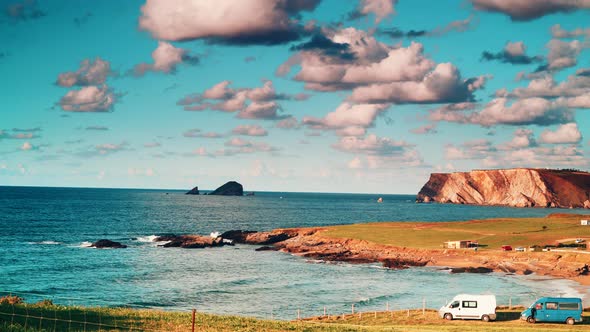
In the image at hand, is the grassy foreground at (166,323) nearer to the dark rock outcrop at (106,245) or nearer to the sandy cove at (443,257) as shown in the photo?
the sandy cove at (443,257)

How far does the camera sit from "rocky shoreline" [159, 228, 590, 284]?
83.4 m

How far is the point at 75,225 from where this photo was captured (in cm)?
15700

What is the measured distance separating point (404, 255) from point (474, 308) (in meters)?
49.9

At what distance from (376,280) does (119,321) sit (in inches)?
1893

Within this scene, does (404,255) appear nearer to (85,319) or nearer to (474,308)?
(474,308)

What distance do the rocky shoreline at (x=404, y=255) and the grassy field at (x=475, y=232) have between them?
4.26m

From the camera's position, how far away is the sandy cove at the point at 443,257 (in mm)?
82688

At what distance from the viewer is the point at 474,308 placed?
47.9 m

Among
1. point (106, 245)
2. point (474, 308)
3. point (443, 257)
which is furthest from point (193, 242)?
point (474, 308)

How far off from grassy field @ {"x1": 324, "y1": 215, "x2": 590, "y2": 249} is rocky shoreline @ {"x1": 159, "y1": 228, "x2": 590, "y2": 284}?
4256mm

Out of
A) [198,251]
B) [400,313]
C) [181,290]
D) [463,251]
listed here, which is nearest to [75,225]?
[198,251]

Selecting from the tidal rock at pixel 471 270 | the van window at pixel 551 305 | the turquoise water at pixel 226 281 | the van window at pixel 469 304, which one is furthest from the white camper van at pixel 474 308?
the tidal rock at pixel 471 270

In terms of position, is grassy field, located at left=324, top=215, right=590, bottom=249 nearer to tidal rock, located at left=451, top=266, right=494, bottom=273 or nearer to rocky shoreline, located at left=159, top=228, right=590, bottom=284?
rocky shoreline, located at left=159, top=228, right=590, bottom=284

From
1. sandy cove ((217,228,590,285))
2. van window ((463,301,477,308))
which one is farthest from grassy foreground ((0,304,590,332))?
sandy cove ((217,228,590,285))
